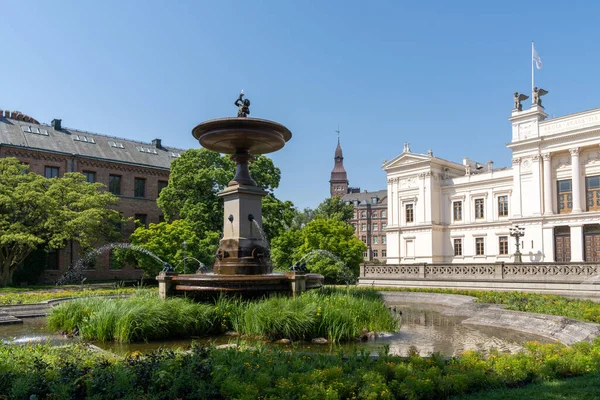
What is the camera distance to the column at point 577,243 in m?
42.5

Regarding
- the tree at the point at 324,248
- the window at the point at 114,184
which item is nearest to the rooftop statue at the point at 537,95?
the tree at the point at 324,248

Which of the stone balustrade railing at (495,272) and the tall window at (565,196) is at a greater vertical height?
the tall window at (565,196)

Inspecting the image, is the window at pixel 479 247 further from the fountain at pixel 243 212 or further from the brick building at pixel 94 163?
the fountain at pixel 243 212

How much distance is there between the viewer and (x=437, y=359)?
6.96 m

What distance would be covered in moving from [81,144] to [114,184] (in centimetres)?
450

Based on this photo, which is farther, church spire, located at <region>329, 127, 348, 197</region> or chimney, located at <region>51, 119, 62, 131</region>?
church spire, located at <region>329, 127, 348, 197</region>

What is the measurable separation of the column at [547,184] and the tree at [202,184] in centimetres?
2368

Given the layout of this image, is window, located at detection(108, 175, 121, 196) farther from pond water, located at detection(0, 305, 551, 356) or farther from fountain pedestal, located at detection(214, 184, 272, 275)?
fountain pedestal, located at detection(214, 184, 272, 275)

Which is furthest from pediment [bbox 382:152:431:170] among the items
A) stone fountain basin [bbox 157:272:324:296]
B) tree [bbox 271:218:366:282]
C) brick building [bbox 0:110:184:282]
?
stone fountain basin [bbox 157:272:324:296]

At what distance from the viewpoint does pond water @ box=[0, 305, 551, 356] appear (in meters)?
9.38

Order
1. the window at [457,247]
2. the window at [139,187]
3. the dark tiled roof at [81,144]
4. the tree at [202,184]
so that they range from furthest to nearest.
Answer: the window at [457,247]
the window at [139,187]
the dark tiled roof at [81,144]
the tree at [202,184]

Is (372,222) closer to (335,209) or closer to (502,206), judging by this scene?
(335,209)

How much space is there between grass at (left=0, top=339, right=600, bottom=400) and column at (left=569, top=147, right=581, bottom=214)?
40.7 metres

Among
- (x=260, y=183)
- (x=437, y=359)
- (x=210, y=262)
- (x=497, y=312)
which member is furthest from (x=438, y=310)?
(x=260, y=183)
